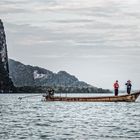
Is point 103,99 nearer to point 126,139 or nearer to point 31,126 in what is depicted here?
point 31,126

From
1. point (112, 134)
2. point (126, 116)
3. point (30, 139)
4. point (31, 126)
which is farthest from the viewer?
point (126, 116)

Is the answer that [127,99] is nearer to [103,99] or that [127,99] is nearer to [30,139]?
[103,99]

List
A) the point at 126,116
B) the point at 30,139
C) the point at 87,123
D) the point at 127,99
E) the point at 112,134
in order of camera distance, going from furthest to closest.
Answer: the point at 127,99, the point at 126,116, the point at 87,123, the point at 112,134, the point at 30,139

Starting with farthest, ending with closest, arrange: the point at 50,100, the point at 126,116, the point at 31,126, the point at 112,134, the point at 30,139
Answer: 1. the point at 50,100
2. the point at 126,116
3. the point at 31,126
4. the point at 112,134
5. the point at 30,139

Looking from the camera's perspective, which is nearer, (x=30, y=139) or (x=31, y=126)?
(x=30, y=139)

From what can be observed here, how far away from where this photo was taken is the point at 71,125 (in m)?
52.4

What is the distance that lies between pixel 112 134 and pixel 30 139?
Result: 7.37m

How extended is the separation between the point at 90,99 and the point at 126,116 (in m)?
38.0

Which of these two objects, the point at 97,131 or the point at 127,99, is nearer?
the point at 97,131

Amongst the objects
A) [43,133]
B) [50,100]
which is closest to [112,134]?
[43,133]

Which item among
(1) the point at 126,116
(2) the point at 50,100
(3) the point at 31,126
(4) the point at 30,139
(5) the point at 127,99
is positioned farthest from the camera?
(2) the point at 50,100

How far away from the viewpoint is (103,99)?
10038 centimetres

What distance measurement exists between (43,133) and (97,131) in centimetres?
493

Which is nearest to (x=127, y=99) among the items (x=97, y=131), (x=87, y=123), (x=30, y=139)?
(x=87, y=123)
